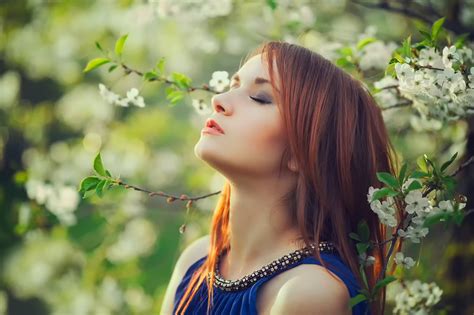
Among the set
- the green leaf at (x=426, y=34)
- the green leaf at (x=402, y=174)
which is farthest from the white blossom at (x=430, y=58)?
the green leaf at (x=402, y=174)

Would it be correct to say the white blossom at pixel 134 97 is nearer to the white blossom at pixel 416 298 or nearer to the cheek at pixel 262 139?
the cheek at pixel 262 139

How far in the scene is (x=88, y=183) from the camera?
1748 mm

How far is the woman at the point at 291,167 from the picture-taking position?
1.80 m

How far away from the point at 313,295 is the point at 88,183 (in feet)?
1.93

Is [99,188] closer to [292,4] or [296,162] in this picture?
[296,162]

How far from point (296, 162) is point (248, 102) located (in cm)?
19

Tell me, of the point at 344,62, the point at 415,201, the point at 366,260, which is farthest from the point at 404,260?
the point at 344,62

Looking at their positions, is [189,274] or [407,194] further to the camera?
[189,274]

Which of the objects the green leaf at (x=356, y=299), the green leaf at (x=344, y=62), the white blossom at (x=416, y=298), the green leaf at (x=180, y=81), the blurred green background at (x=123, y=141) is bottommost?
the blurred green background at (x=123, y=141)

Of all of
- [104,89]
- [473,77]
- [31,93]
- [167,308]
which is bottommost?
[31,93]

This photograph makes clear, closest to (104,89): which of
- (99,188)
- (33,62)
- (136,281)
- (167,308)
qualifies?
(99,188)

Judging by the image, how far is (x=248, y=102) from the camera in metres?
1.85

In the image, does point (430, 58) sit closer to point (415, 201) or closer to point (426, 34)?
point (426, 34)

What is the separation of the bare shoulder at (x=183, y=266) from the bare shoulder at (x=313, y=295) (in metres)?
0.52
